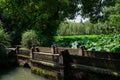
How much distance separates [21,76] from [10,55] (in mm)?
5024

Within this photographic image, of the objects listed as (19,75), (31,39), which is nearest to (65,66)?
(19,75)

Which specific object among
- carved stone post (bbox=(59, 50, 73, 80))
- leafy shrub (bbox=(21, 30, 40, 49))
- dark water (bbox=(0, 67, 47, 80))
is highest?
A: leafy shrub (bbox=(21, 30, 40, 49))

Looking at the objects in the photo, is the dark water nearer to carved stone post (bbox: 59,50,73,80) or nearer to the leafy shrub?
carved stone post (bbox: 59,50,73,80)

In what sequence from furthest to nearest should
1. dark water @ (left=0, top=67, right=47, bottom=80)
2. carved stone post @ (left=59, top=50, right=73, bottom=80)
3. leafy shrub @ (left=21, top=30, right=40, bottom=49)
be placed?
leafy shrub @ (left=21, top=30, right=40, bottom=49) < dark water @ (left=0, top=67, right=47, bottom=80) < carved stone post @ (left=59, top=50, right=73, bottom=80)

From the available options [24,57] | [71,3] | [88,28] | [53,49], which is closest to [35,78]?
[53,49]

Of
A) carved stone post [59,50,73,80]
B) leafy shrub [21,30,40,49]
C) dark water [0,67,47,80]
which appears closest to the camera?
carved stone post [59,50,73,80]

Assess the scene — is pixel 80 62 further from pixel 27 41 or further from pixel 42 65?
pixel 27 41

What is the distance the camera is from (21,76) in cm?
1620

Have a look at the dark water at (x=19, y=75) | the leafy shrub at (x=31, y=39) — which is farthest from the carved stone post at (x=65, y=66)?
the leafy shrub at (x=31, y=39)

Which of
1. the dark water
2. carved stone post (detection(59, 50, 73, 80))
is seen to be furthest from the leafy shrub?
carved stone post (detection(59, 50, 73, 80))

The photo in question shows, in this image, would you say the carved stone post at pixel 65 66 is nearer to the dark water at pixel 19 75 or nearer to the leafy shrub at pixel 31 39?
the dark water at pixel 19 75

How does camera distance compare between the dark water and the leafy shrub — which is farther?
the leafy shrub

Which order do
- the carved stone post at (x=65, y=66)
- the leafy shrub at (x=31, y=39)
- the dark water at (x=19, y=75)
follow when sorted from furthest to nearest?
the leafy shrub at (x=31, y=39)
the dark water at (x=19, y=75)
the carved stone post at (x=65, y=66)

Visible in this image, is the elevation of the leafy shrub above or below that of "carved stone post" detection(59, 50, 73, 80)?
above
